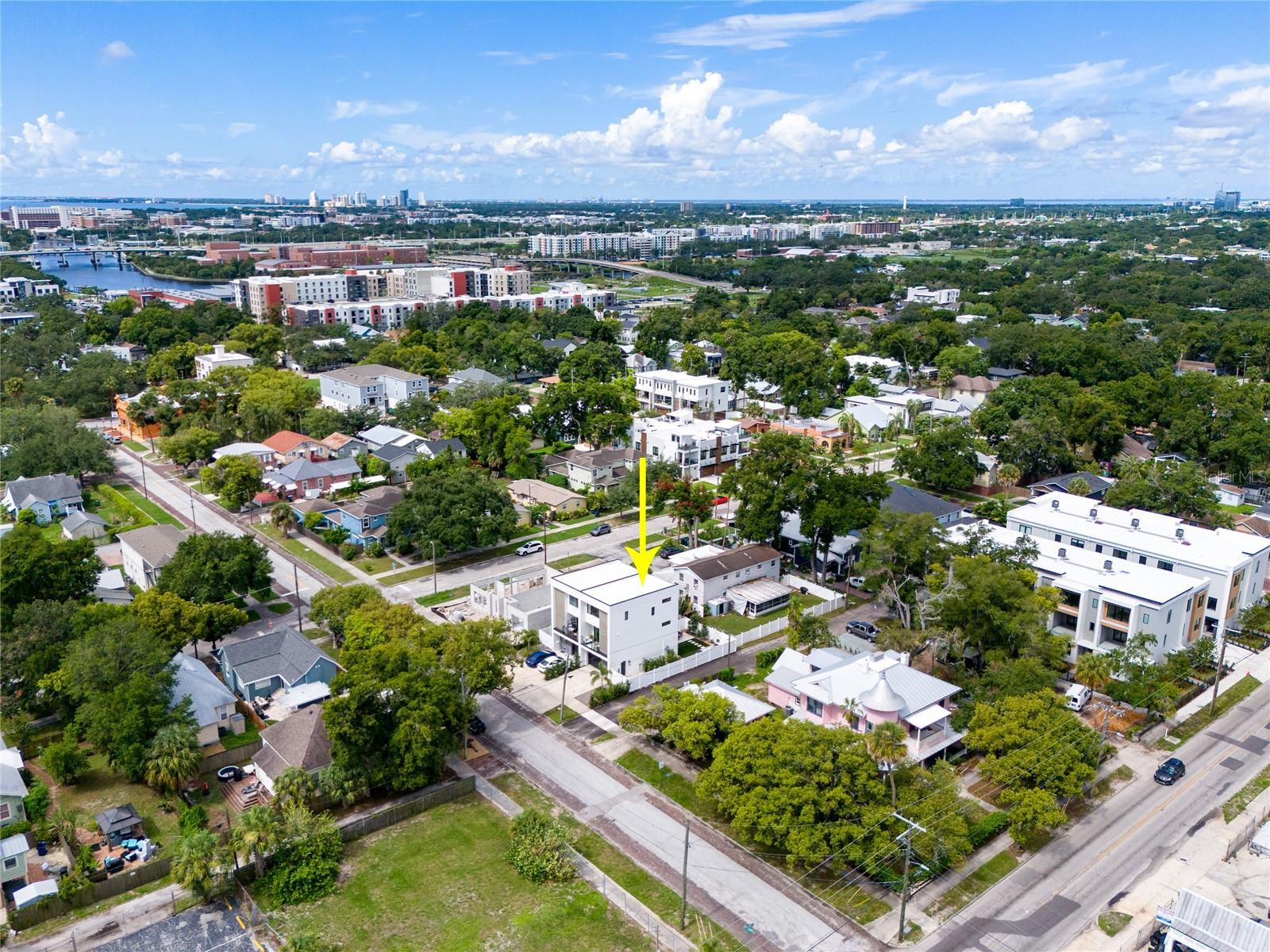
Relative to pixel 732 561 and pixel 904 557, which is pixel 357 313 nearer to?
pixel 732 561

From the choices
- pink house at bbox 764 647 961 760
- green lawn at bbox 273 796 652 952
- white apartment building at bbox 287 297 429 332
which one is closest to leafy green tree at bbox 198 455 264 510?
green lawn at bbox 273 796 652 952

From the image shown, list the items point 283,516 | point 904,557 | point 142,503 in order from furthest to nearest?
point 142,503, point 283,516, point 904,557

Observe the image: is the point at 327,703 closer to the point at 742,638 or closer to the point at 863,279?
the point at 742,638

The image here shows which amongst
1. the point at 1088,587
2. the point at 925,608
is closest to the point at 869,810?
the point at 925,608

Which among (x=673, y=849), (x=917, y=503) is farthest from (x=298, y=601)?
(x=917, y=503)

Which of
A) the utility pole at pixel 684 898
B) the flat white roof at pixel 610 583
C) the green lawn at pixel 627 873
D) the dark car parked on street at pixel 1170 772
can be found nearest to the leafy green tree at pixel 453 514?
the flat white roof at pixel 610 583

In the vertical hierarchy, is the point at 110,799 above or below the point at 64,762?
below
